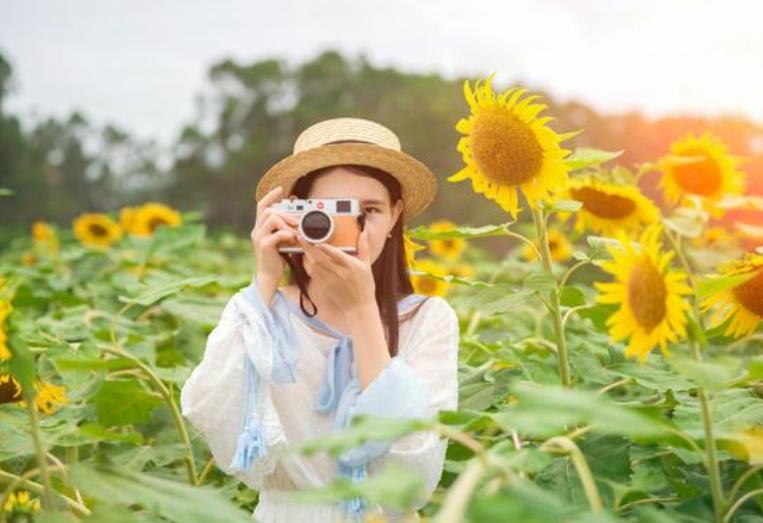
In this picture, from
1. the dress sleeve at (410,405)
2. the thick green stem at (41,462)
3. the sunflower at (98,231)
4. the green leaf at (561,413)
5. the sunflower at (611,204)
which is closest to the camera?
the green leaf at (561,413)

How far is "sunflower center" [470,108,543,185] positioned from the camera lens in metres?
0.32

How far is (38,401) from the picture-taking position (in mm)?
2014

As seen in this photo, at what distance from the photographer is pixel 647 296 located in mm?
1269

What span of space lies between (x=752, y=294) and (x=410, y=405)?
0.57 metres

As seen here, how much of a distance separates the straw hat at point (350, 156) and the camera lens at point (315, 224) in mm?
159

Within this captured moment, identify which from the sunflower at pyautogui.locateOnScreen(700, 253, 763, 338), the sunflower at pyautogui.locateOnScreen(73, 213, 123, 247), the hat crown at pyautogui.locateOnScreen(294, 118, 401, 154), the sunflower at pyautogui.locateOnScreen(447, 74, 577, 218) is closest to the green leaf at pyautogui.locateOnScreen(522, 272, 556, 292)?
the sunflower at pyautogui.locateOnScreen(447, 74, 577, 218)

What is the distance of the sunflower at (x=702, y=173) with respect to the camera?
272cm

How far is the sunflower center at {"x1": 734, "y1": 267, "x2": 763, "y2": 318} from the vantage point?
1.60 meters

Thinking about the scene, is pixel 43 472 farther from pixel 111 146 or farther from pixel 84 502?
pixel 111 146

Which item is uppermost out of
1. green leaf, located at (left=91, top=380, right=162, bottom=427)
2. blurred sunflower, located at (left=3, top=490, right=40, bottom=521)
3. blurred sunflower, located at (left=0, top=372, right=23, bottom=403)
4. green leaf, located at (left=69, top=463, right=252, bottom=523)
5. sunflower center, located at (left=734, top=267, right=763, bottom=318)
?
sunflower center, located at (left=734, top=267, right=763, bottom=318)

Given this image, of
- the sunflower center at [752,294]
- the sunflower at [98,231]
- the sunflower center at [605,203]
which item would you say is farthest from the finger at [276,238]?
the sunflower at [98,231]

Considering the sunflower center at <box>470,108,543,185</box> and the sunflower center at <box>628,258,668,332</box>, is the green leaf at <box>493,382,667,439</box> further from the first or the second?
the sunflower center at <box>470,108,543,185</box>

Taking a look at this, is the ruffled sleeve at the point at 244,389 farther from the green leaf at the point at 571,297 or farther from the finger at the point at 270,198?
the green leaf at the point at 571,297

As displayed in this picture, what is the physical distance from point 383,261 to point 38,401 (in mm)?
745
